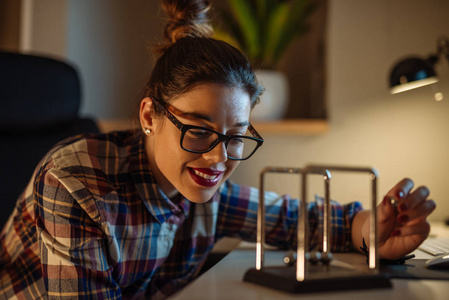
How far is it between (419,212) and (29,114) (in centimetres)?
104

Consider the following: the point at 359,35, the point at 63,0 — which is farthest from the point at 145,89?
the point at 63,0

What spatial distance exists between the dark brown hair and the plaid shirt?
0.17 metres

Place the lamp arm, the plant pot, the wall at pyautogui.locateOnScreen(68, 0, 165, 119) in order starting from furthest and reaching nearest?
1. the wall at pyautogui.locateOnScreen(68, 0, 165, 119)
2. the plant pot
3. the lamp arm

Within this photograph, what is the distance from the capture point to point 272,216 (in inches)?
45.9

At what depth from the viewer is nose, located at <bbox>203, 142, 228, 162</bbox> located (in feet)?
2.89

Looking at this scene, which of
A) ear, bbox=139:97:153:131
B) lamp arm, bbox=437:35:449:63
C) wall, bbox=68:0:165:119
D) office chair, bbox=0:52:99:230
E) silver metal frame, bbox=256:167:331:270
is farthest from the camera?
wall, bbox=68:0:165:119

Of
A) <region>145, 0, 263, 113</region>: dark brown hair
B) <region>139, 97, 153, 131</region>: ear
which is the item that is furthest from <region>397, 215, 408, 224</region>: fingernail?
<region>139, 97, 153, 131</region>: ear

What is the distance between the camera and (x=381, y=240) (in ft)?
2.98

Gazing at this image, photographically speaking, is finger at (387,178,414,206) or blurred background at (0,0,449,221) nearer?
finger at (387,178,414,206)

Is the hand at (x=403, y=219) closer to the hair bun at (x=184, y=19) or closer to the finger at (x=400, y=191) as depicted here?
the finger at (x=400, y=191)

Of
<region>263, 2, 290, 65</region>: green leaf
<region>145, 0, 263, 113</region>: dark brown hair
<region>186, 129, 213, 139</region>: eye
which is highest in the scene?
<region>263, 2, 290, 65</region>: green leaf

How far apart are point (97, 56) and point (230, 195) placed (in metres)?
1.17

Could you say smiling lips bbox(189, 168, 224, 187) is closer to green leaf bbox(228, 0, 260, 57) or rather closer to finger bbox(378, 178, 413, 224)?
finger bbox(378, 178, 413, 224)

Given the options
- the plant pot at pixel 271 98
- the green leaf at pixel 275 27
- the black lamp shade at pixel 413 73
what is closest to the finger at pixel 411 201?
the black lamp shade at pixel 413 73
